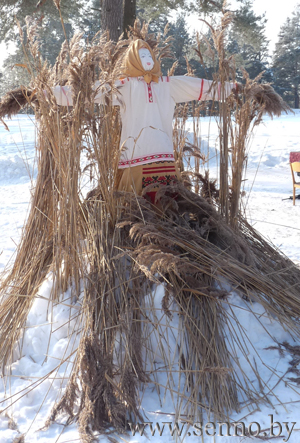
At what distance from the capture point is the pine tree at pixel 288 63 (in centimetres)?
2886

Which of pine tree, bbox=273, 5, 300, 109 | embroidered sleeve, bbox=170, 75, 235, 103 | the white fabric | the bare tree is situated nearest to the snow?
the white fabric

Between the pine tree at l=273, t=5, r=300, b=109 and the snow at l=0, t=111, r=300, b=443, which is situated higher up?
the pine tree at l=273, t=5, r=300, b=109

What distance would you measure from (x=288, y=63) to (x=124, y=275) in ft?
103

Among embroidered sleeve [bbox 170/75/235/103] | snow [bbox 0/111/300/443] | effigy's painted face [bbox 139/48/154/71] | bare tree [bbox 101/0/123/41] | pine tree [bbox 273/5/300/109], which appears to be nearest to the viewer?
snow [bbox 0/111/300/443]

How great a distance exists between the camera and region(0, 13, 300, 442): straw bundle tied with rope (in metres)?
1.42

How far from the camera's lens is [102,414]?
4.61ft

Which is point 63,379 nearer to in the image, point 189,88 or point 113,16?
point 189,88

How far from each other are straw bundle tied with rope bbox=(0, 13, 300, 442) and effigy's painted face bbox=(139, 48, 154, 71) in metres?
0.29

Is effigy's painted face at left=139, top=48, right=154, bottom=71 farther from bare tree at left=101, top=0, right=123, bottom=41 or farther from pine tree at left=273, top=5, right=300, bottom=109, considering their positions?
pine tree at left=273, top=5, right=300, bottom=109

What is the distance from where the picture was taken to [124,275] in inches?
67.6

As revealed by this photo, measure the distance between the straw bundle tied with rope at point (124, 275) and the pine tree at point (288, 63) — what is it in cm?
2828

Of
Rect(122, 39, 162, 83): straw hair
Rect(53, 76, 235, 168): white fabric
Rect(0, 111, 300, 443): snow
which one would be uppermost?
Rect(122, 39, 162, 83): straw hair

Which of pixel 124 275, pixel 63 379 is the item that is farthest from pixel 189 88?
pixel 63 379

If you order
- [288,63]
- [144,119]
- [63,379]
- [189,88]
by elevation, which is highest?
[288,63]
